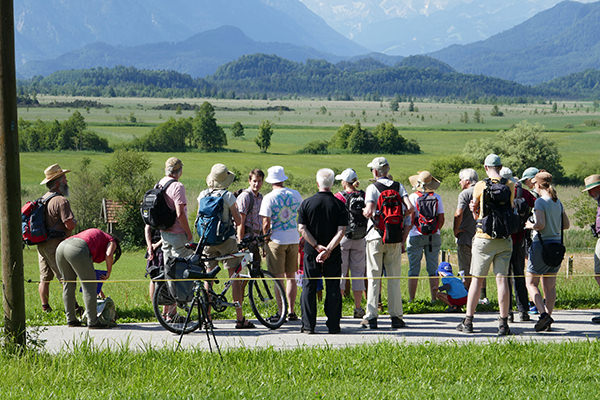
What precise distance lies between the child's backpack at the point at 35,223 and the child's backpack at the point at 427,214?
518cm

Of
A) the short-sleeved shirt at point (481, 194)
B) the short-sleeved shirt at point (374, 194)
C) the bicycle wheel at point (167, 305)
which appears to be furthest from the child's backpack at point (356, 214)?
the bicycle wheel at point (167, 305)

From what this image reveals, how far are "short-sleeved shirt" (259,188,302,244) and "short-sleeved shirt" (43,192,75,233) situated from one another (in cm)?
256

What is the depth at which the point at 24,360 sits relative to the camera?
7051 mm

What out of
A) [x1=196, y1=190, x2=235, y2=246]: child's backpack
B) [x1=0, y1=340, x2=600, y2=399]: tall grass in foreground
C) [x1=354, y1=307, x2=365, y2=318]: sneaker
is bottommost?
[x1=354, y1=307, x2=365, y2=318]: sneaker

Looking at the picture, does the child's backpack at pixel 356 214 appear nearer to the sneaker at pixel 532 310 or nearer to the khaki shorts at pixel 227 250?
the khaki shorts at pixel 227 250

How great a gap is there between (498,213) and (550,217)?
3.69 ft

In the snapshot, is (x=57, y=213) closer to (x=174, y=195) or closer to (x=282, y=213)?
(x=174, y=195)

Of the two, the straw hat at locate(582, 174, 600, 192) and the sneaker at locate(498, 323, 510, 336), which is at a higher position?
the straw hat at locate(582, 174, 600, 192)

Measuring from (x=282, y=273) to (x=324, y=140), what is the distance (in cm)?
14767

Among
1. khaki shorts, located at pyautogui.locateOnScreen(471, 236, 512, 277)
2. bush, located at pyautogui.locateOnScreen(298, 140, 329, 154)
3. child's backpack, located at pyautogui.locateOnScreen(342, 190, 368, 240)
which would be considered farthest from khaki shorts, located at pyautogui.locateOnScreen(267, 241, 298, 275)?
bush, located at pyautogui.locateOnScreen(298, 140, 329, 154)

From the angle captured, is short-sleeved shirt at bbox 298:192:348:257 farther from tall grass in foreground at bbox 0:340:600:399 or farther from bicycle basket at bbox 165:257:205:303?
tall grass in foreground at bbox 0:340:600:399

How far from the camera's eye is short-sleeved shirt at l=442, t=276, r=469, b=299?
10.7 meters

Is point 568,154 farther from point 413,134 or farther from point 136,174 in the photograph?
point 136,174

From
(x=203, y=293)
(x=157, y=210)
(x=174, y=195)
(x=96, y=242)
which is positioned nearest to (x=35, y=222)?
(x=96, y=242)
